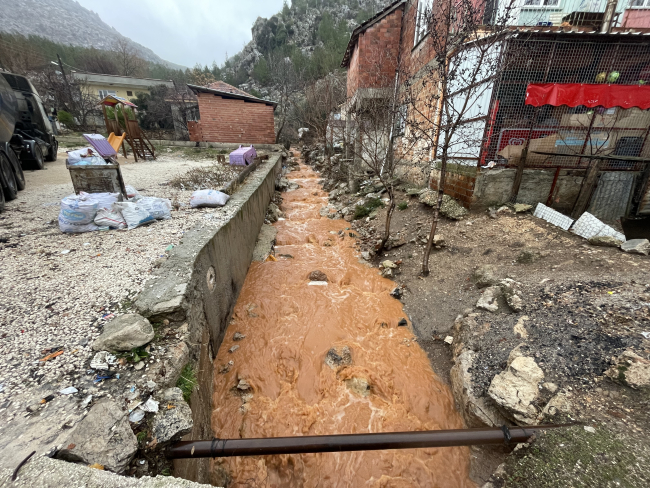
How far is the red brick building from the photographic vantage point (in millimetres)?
15164

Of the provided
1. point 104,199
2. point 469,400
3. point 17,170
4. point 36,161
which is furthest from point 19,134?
point 469,400

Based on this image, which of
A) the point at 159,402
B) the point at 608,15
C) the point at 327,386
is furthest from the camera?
the point at 608,15

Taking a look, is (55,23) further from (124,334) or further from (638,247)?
(638,247)

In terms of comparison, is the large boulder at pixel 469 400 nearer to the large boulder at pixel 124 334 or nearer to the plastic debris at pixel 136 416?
the plastic debris at pixel 136 416

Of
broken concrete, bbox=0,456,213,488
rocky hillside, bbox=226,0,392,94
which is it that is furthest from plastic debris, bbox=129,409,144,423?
rocky hillside, bbox=226,0,392,94

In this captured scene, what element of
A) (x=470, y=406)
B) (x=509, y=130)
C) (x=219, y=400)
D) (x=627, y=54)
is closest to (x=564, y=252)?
(x=509, y=130)

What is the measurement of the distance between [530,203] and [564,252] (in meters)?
1.71

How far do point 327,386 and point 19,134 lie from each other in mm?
12051

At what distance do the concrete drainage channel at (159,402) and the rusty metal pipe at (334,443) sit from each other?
0.53ft

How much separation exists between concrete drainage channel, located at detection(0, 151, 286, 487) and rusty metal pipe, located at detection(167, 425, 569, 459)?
16 centimetres

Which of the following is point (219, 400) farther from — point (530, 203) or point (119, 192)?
point (530, 203)

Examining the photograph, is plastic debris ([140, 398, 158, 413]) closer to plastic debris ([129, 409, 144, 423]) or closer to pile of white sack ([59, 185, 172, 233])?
plastic debris ([129, 409, 144, 423])

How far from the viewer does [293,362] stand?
3.51 m

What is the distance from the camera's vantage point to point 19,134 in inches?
342
